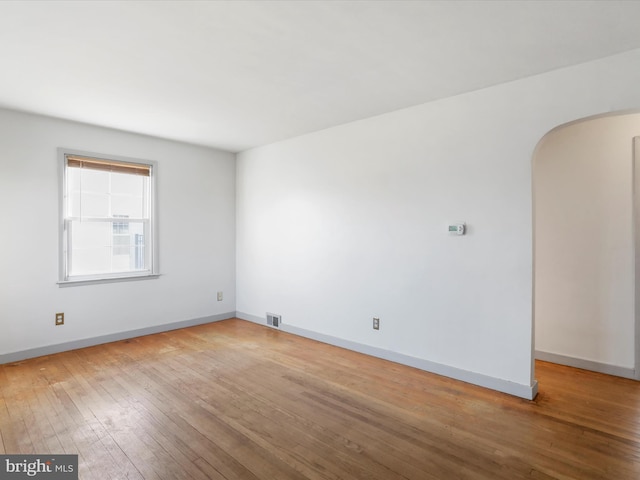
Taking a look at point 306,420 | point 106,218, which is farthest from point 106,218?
point 306,420

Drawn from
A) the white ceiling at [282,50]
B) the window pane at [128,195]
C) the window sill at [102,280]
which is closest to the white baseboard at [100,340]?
the window sill at [102,280]

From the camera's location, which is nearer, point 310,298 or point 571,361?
point 571,361

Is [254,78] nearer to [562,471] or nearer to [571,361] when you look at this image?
[562,471]

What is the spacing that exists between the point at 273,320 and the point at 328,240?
155 centimetres

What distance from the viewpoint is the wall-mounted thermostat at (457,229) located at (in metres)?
3.24

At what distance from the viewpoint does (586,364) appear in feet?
11.5

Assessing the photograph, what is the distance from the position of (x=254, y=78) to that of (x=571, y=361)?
4157 millimetres

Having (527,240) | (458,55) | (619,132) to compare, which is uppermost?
(458,55)

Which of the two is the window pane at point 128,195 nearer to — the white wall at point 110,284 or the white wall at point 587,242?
the white wall at point 110,284

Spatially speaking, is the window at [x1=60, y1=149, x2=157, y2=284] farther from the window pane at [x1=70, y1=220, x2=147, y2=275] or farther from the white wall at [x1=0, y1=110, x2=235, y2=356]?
the white wall at [x1=0, y1=110, x2=235, y2=356]

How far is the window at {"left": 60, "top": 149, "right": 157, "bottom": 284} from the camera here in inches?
163

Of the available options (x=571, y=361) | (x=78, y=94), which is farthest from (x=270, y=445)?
(x=78, y=94)

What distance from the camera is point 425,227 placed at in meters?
3.51

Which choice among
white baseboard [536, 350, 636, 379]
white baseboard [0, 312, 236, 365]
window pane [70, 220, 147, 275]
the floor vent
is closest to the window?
window pane [70, 220, 147, 275]
